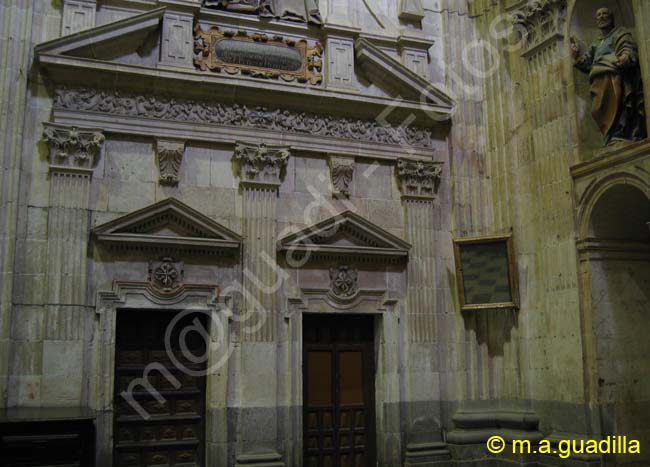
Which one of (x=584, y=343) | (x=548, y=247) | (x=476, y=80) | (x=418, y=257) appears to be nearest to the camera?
(x=584, y=343)

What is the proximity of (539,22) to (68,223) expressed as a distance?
6.91 meters

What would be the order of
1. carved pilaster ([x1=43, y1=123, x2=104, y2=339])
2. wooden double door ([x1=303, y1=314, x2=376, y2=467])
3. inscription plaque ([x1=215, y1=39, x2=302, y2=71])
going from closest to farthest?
carved pilaster ([x1=43, y1=123, x2=104, y2=339])
wooden double door ([x1=303, y1=314, x2=376, y2=467])
inscription plaque ([x1=215, y1=39, x2=302, y2=71])

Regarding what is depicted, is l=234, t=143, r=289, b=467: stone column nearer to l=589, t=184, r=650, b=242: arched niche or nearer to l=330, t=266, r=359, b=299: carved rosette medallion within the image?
l=330, t=266, r=359, b=299: carved rosette medallion

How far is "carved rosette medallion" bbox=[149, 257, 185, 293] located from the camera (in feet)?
31.1

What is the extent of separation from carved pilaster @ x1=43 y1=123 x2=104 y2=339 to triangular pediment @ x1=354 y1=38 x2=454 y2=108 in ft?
13.2

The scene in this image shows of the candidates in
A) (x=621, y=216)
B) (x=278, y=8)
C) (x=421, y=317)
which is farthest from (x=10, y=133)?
(x=621, y=216)

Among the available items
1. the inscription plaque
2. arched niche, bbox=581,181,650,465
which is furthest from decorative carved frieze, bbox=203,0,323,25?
arched niche, bbox=581,181,650,465

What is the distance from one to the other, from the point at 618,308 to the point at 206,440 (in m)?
5.52

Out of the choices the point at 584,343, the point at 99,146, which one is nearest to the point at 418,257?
the point at 584,343

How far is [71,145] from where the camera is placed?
30.5 ft

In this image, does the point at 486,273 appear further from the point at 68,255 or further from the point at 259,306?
the point at 68,255

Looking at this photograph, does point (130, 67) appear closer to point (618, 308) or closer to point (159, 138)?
point (159, 138)

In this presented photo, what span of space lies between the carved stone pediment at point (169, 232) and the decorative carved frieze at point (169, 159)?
0.35m

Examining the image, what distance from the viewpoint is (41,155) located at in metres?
9.29
